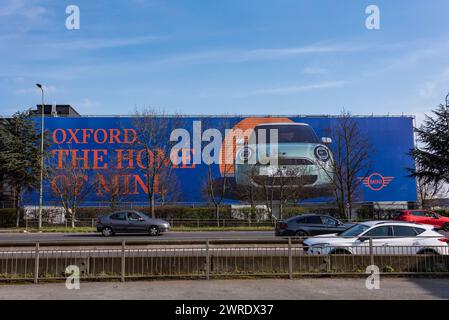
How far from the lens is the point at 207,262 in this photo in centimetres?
1127

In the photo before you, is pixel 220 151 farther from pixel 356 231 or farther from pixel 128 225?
pixel 356 231

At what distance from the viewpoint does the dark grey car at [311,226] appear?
2053 cm

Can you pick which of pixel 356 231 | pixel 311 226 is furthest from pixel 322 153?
pixel 356 231

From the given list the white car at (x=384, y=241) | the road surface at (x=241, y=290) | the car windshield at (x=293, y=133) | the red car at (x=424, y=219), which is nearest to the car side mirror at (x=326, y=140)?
the car windshield at (x=293, y=133)

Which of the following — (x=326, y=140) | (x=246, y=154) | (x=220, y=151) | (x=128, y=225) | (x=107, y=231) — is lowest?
(x=107, y=231)

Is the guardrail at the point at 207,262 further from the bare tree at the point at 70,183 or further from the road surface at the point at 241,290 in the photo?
the bare tree at the point at 70,183

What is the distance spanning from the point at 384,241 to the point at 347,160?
30.5 m

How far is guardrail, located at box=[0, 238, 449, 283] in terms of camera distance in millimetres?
11203

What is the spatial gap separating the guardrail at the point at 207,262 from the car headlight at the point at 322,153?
35.8 meters

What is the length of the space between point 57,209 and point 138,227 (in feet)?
53.5

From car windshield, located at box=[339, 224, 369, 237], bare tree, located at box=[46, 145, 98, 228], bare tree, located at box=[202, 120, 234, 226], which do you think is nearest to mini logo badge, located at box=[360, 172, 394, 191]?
bare tree, located at box=[202, 120, 234, 226]

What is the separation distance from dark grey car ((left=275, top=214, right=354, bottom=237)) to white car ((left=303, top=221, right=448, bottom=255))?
6.61 m
